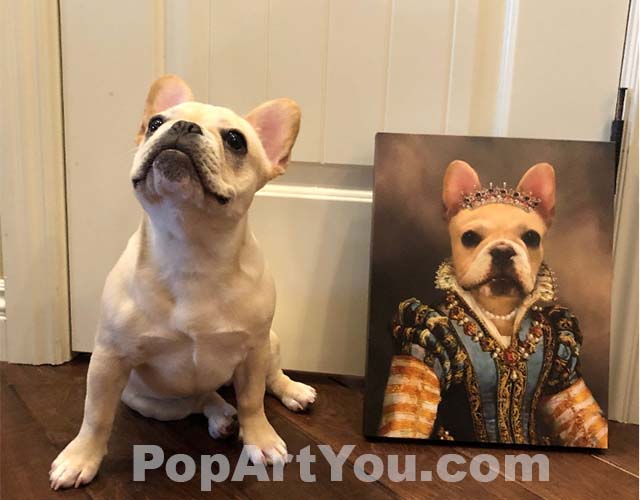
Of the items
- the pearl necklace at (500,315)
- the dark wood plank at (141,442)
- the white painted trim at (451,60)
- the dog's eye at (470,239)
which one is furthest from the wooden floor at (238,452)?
the white painted trim at (451,60)

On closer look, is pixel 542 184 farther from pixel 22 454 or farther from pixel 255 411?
pixel 22 454

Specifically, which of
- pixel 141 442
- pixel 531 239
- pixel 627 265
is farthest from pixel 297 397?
pixel 627 265

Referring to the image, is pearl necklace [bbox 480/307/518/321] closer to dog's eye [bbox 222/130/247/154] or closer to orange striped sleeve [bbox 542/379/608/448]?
orange striped sleeve [bbox 542/379/608/448]

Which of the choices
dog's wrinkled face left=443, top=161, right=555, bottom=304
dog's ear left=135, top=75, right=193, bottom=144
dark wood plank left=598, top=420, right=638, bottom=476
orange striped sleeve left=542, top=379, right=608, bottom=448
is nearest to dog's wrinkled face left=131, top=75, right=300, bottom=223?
dog's ear left=135, top=75, right=193, bottom=144

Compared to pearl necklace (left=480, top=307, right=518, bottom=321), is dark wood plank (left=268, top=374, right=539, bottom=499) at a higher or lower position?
lower

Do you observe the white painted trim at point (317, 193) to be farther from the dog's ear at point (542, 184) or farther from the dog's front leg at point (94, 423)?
the dog's front leg at point (94, 423)
